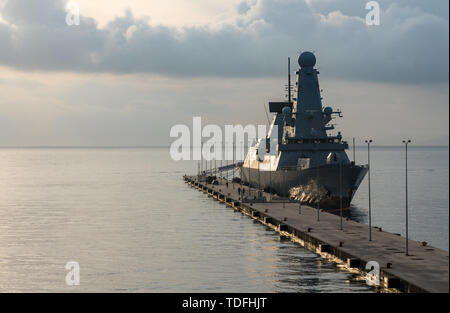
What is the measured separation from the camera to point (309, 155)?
95750 mm

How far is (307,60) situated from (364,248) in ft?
180

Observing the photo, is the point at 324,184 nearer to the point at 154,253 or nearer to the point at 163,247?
the point at 163,247

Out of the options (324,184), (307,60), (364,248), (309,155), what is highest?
(307,60)

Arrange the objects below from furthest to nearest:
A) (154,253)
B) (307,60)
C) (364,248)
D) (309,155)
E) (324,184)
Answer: (307,60), (309,155), (324,184), (154,253), (364,248)

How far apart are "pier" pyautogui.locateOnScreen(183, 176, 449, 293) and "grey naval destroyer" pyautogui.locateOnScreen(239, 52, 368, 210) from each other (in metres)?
6.96

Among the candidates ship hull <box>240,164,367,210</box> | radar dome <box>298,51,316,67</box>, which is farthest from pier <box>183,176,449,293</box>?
radar dome <box>298,51,316,67</box>

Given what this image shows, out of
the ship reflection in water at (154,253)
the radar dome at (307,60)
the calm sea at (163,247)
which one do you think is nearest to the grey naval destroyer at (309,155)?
the radar dome at (307,60)

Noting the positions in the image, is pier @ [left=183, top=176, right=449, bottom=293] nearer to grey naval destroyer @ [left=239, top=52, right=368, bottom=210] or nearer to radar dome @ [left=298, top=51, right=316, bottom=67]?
grey naval destroyer @ [left=239, top=52, right=368, bottom=210]

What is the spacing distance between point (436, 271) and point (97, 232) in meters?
37.8

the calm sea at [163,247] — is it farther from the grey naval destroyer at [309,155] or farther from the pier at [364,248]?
the grey naval destroyer at [309,155]

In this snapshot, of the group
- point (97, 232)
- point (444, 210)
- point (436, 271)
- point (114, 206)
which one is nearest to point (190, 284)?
point (436, 271)

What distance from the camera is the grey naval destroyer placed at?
284 ft

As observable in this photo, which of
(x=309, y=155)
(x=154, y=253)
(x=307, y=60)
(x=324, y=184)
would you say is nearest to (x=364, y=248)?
(x=154, y=253)

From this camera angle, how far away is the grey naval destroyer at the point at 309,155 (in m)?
86.4
